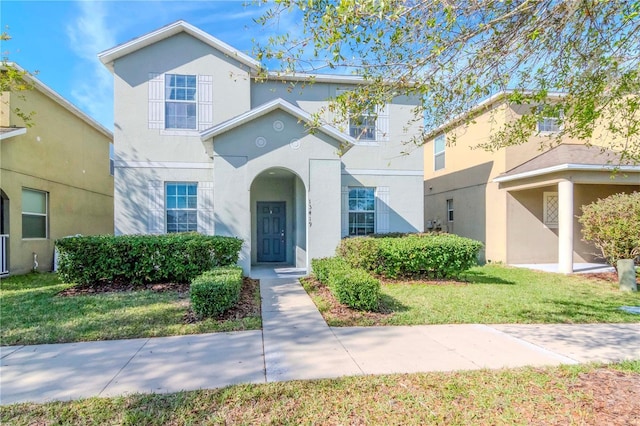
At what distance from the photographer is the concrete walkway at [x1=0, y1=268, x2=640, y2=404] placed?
3.91 meters

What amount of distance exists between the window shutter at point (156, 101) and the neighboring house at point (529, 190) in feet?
30.9

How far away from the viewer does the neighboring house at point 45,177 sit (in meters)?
11.3

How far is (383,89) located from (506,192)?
36.4 feet

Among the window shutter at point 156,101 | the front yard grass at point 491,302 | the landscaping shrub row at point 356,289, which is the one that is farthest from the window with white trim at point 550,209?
the window shutter at point 156,101

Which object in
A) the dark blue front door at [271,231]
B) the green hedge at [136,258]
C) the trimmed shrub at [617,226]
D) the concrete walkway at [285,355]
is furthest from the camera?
the dark blue front door at [271,231]

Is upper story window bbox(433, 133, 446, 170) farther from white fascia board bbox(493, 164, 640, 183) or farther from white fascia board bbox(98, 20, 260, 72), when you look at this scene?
white fascia board bbox(98, 20, 260, 72)

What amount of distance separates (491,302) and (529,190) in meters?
8.52

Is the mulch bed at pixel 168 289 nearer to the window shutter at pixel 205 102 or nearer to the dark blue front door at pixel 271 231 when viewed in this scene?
the dark blue front door at pixel 271 231

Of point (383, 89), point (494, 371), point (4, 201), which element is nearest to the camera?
point (494, 371)

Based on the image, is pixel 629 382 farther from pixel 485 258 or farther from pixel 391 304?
pixel 485 258

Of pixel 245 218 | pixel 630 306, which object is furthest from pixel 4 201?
pixel 630 306

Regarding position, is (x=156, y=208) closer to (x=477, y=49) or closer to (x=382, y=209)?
(x=382, y=209)

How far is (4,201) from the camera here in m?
11.2

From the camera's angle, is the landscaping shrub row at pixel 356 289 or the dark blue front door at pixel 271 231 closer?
the landscaping shrub row at pixel 356 289
